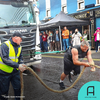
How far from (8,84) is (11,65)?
398mm

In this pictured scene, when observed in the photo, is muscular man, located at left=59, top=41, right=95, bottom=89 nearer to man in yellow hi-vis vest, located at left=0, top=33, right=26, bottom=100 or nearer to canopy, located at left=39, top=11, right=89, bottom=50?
man in yellow hi-vis vest, located at left=0, top=33, right=26, bottom=100

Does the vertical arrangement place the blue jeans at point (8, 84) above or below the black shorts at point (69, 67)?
below

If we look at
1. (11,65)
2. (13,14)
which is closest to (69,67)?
(11,65)

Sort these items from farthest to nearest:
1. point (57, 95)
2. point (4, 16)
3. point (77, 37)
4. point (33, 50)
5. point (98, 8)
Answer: point (98, 8) < point (4, 16) < point (57, 95) < point (33, 50) < point (77, 37)

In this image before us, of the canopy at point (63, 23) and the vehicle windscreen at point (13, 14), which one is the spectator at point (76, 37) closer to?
the canopy at point (63, 23)

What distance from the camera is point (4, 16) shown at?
359cm

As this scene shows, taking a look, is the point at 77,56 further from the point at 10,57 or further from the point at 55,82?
the point at 10,57

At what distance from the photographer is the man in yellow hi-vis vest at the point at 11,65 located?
94.2 inches

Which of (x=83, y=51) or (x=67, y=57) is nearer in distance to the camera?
(x=83, y=51)

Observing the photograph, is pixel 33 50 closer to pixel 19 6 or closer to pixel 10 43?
pixel 10 43

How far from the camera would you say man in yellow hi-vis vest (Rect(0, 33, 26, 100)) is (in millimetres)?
2393

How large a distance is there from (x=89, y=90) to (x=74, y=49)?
575 millimetres

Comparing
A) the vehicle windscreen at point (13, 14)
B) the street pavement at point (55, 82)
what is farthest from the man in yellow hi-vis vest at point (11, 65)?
the vehicle windscreen at point (13, 14)

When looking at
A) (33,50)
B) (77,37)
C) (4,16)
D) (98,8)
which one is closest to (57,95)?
(33,50)
